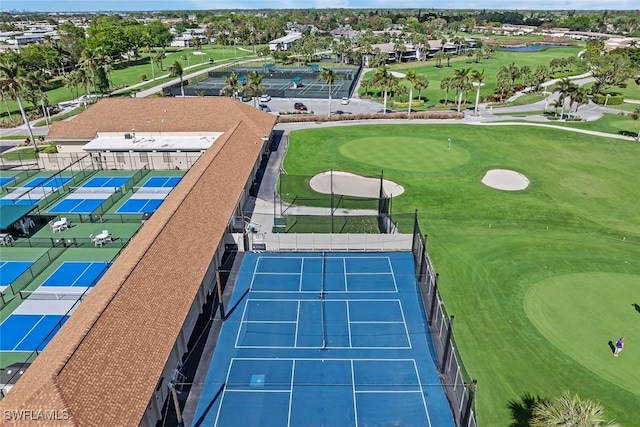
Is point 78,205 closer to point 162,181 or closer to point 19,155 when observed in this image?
point 162,181

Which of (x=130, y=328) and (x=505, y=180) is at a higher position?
(x=130, y=328)

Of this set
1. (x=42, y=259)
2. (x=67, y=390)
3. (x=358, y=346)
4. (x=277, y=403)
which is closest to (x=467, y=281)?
(x=358, y=346)

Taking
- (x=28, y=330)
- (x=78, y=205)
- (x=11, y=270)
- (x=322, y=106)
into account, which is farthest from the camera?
(x=322, y=106)

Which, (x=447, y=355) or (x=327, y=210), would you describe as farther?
(x=327, y=210)

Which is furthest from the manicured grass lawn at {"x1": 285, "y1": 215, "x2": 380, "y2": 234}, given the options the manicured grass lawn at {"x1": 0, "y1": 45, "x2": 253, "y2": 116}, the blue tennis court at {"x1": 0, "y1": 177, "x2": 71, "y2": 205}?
the manicured grass lawn at {"x1": 0, "y1": 45, "x2": 253, "y2": 116}

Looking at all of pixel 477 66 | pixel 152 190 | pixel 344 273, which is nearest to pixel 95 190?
pixel 152 190

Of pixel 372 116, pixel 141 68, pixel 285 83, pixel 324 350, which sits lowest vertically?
pixel 324 350

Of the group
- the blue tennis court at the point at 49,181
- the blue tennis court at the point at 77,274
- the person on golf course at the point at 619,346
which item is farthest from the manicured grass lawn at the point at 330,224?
the blue tennis court at the point at 49,181

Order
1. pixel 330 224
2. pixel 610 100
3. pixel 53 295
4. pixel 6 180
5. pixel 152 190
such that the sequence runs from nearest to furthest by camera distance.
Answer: pixel 53 295
pixel 330 224
pixel 152 190
pixel 6 180
pixel 610 100
